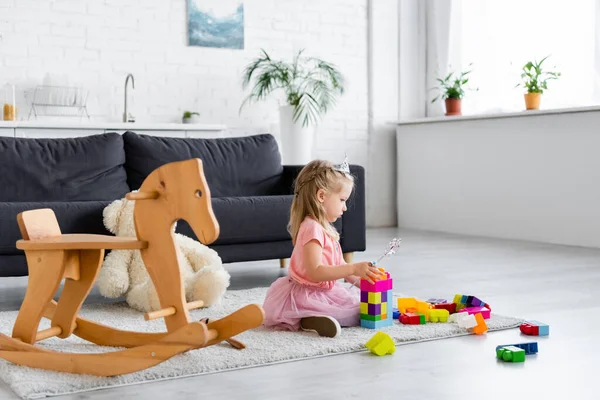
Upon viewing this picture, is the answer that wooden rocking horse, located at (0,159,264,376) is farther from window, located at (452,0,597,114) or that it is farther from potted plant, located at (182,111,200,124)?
window, located at (452,0,597,114)

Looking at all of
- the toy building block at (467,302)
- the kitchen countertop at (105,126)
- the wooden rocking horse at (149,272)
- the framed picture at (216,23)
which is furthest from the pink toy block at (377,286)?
the framed picture at (216,23)

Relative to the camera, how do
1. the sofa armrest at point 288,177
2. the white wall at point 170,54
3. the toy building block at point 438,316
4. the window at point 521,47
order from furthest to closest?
the window at point 521,47 → the white wall at point 170,54 → the sofa armrest at point 288,177 → the toy building block at point 438,316

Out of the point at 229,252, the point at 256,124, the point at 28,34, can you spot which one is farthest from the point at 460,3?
the point at 229,252

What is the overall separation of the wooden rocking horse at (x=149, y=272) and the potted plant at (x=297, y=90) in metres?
3.60

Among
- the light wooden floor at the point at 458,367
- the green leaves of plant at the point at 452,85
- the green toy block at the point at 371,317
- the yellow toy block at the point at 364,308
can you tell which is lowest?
the light wooden floor at the point at 458,367

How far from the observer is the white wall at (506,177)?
508cm

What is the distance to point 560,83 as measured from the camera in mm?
5551

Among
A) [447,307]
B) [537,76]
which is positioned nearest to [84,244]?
[447,307]

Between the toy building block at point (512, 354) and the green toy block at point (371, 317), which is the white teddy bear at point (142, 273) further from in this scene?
the toy building block at point (512, 354)

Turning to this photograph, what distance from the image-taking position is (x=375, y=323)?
2568 mm

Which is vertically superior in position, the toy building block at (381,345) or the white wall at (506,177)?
the white wall at (506,177)

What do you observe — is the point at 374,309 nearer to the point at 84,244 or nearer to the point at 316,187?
the point at 316,187

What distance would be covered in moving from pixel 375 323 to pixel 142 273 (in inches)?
40.5

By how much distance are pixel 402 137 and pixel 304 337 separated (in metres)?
4.28
